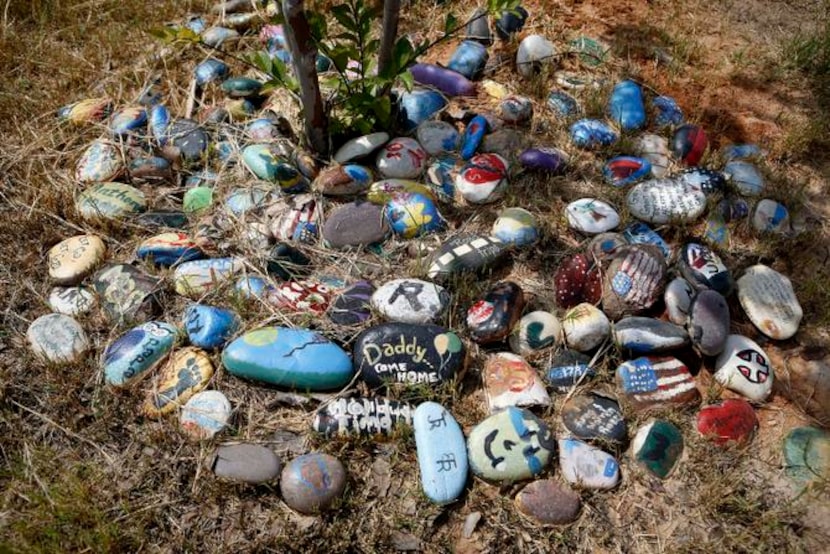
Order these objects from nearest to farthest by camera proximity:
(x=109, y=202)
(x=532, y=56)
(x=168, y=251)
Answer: (x=168, y=251) → (x=109, y=202) → (x=532, y=56)

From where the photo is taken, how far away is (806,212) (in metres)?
2.19

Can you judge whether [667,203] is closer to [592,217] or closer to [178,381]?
[592,217]

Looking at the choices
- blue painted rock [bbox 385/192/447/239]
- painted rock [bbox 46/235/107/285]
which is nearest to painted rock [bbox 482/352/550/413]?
blue painted rock [bbox 385/192/447/239]

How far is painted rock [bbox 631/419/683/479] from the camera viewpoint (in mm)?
1633

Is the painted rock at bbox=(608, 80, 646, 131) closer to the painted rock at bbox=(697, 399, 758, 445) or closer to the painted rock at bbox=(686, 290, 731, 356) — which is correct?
the painted rock at bbox=(686, 290, 731, 356)

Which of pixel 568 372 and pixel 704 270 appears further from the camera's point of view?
pixel 704 270

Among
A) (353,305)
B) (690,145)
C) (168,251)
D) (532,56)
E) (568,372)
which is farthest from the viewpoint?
(532,56)

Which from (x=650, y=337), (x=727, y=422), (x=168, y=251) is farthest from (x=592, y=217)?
(x=168, y=251)

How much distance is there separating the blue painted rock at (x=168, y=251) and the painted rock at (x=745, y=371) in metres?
1.49

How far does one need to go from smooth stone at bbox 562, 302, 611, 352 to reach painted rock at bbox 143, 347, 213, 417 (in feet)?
3.10

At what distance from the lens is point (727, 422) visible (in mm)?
1687

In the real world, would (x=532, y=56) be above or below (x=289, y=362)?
above

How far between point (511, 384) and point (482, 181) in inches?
27.5

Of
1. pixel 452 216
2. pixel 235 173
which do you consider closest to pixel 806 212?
pixel 452 216
